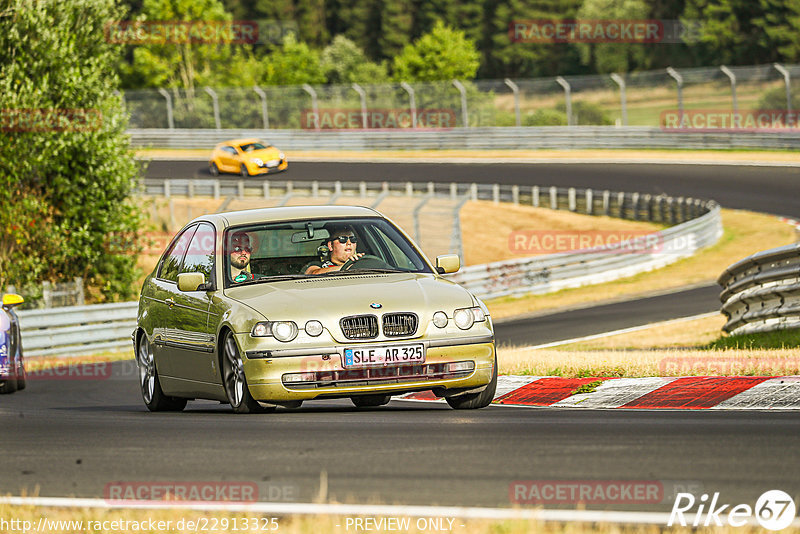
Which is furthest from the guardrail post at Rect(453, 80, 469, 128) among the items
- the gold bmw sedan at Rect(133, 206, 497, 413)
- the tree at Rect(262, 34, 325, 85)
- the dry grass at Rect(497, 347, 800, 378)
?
the gold bmw sedan at Rect(133, 206, 497, 413)

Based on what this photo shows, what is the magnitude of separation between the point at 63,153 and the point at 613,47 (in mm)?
85020

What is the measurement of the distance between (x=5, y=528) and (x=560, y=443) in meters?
2.81

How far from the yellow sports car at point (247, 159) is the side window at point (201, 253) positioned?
40.2 metres

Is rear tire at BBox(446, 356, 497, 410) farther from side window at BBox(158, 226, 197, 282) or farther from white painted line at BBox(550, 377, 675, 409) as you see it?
side window at BBox(158, 226, 197, 282)

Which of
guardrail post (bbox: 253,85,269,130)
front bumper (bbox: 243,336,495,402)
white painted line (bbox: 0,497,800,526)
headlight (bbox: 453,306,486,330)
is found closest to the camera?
white painted line (bbox: 0,497,800,526)

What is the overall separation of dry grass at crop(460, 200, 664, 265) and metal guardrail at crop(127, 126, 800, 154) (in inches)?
349

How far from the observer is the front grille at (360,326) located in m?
8.36

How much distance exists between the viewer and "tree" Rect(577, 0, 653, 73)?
4235 inches

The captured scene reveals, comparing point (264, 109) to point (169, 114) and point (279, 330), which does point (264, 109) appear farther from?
point (279, 330)

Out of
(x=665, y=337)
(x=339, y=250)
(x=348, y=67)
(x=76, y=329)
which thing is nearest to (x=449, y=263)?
(x=339, y=250)

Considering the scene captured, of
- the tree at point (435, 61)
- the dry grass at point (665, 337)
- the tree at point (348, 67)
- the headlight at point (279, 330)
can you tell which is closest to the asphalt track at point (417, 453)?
the headlight at point (279, 330)

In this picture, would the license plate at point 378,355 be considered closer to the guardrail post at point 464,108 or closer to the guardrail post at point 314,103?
the guardrail post at point 464,108

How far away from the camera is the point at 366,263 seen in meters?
9.48

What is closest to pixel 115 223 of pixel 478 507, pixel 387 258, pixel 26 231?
pixel 26 231
